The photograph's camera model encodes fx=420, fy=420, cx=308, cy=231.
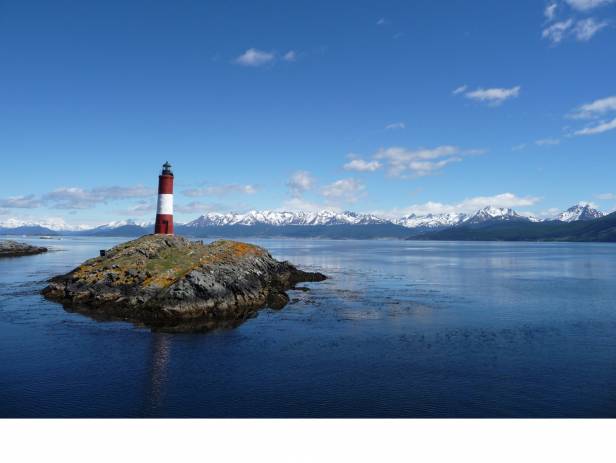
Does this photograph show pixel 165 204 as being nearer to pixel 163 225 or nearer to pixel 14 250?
pixel 163 225

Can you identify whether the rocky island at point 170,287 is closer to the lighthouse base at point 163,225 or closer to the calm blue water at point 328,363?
the calm blue water at point 328,363

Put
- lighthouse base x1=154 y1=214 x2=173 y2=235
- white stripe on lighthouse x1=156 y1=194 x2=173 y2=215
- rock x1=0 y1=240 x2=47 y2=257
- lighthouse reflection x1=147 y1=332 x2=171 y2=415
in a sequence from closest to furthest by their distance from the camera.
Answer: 1. lighthouse reflection x1=147 y1=332 x2=171 y2=415
2. lighthouse base x1=154 y1=214 x2=173 y2=235
3. white stripe on lighthouse x1=156 y1=194 x2=173 y2=215
4. rock x1=0 y1=240 x2=47 y2=257

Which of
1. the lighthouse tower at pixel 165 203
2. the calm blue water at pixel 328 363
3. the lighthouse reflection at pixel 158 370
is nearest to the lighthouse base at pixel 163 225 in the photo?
the lighthouse tower at pixel 165 203

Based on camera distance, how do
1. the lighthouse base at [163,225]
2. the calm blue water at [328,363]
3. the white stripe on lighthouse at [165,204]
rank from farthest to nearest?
1. the white stripe on lighthouse at [165,204]
2. the lighthouse base at [163,225]
3. the calm blue water at [328,363]

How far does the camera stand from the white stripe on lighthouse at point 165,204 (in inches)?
2709

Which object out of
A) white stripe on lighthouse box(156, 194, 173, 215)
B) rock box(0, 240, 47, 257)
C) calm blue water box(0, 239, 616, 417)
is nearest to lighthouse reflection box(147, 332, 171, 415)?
calm blue water box(0, 239, 616, 417)

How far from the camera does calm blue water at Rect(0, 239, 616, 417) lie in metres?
21.2

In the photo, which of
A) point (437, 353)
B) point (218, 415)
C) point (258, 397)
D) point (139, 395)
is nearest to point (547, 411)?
point (437, 353)

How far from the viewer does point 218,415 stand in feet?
66.5

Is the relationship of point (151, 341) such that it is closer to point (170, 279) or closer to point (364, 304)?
point (170, 279)

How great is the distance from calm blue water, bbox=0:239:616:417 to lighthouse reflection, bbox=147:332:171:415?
0.08 meters

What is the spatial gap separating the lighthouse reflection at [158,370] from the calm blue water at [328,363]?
0.08 m

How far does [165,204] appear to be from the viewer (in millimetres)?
69000

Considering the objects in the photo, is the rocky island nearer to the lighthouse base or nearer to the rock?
the lighthouse base
